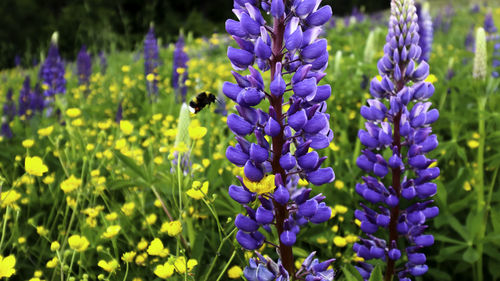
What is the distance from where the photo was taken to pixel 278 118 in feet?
4.06

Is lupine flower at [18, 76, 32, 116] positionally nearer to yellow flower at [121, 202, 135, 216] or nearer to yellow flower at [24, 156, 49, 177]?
yellow flower at [121, 202, 135, 216]

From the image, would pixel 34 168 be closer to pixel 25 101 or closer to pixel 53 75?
pixel 25 101

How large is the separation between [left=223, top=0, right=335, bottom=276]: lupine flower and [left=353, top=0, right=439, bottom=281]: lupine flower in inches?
17.6

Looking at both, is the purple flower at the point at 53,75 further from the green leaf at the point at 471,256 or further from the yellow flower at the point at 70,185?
the green leaf at the point at 471,256

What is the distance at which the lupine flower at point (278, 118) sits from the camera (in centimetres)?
121

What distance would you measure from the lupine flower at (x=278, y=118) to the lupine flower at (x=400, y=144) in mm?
448

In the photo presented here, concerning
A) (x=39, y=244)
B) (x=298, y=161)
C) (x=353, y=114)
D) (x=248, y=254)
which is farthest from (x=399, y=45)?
(x=39, y=244)

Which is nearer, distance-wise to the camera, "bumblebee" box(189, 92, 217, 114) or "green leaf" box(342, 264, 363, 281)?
"green leaf" box(342, 264, 363, 281)

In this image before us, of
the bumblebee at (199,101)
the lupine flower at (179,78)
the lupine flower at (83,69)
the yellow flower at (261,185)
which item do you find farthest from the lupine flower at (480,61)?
the lupine flower at (83,69)

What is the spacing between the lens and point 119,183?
7.06ft

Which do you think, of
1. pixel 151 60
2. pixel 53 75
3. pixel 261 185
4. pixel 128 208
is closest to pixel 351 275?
pixel 261 185

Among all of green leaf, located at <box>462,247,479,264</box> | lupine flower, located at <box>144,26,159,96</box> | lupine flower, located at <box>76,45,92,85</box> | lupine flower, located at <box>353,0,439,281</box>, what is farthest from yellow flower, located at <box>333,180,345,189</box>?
lupine flower, located at <box>76,45,92,85</box>

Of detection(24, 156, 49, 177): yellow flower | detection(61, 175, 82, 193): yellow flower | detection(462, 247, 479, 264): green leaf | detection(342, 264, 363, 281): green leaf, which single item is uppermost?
detection(24, 156, 49, 177): yellow flower

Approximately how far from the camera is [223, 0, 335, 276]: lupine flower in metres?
1.21
